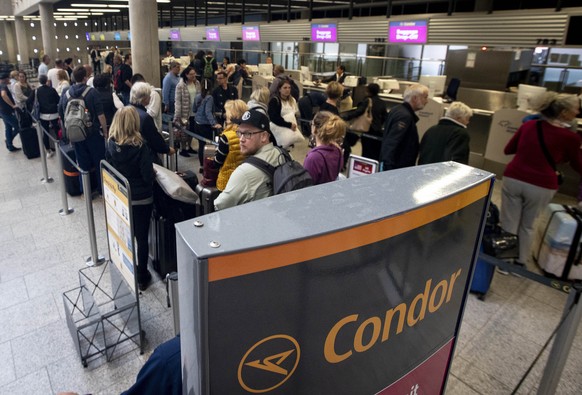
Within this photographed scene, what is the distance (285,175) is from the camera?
7.36 ft

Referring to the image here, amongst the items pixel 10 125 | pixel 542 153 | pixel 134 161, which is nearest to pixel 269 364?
pixel 134 161

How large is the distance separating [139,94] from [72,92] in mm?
1519

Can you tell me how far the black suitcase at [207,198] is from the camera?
11.1 ft

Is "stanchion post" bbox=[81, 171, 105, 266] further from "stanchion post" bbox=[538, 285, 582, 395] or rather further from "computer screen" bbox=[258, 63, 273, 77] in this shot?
"computer screen" bbox=[258, 63, 273, 77]

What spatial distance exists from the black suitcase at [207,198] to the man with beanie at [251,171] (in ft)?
2.75

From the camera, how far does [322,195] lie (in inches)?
38.7

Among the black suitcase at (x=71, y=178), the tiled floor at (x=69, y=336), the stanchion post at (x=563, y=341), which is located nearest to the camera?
the stanchion post at (x=563, y=341)

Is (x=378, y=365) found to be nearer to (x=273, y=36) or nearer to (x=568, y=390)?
(x=568, y=390)

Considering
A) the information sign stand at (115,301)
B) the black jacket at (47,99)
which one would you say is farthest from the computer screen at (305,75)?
the information sign stand at (115,301)

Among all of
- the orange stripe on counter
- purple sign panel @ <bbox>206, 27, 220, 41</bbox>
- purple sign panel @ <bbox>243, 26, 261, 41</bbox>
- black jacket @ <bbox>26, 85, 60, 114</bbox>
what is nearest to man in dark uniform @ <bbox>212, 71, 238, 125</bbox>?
black jacket @ <bbox>26, 85, 60, 114</bbox>

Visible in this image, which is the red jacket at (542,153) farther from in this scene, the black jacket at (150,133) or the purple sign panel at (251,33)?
the purple sign panel at (251,33)

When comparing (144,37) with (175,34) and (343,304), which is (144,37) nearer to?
(343,304)

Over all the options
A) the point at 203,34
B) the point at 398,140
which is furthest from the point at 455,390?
the point at 203,34

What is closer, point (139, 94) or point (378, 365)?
point (378, 365)
